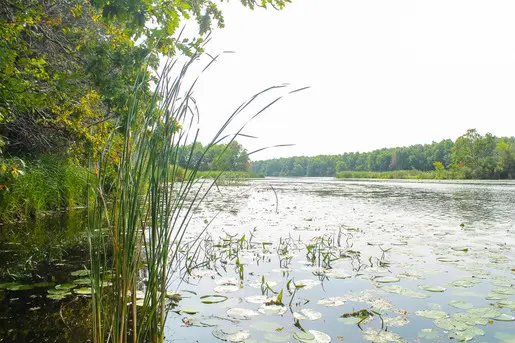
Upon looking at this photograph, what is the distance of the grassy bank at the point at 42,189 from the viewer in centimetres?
622

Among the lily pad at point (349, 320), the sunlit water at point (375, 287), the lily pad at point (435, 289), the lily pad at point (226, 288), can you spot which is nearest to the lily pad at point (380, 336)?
the sunlit water at point (375, 287)

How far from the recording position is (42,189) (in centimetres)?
709

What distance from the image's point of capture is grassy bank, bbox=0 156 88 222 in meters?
6.22

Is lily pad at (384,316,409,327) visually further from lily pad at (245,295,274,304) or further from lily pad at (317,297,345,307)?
lily pad at (245,295,274,304)

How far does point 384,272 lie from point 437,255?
53.1 inches

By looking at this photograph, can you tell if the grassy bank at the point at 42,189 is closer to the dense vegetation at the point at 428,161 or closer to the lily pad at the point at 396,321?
the lily pad at the point at 396,321

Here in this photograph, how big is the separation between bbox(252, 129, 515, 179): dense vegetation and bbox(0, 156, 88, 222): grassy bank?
170 ft

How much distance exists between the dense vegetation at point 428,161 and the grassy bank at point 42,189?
5195 centimetres

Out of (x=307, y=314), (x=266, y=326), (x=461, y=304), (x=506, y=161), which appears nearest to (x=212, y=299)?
(x=266, y=326)

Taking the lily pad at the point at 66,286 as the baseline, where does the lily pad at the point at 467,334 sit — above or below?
below

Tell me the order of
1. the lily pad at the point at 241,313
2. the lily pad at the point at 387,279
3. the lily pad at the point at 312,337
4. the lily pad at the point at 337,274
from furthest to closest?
the lily pad at the point at 337,274
the lily pad at the point at 387,279
the lily pad at the point at 241,313
the lily pad at the point at 312,337

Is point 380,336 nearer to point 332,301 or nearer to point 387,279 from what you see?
point 332,301

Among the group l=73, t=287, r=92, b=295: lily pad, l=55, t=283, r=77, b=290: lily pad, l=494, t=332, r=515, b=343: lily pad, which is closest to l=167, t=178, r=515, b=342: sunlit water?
l=494, t=332, r=515, b=343: lily pad

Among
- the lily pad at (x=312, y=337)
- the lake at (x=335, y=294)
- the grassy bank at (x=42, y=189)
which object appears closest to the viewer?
the lily pad at (x=312, y=337)
